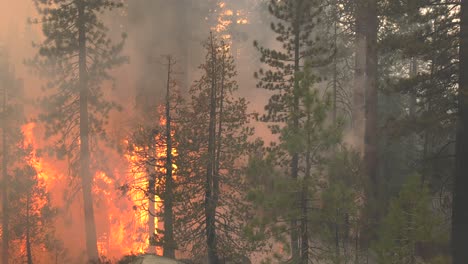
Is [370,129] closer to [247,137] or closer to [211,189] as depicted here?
[247,137]

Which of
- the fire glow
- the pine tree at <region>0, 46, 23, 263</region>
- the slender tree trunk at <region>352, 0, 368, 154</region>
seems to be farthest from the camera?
the fire glow

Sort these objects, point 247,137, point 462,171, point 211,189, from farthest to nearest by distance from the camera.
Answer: point 247,137, point 211,189, point 462,171

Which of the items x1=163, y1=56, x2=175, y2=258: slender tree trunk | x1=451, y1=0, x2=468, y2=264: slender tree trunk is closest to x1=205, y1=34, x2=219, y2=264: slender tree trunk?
x1=163, y1=56, x2=175, y2=258: slender tree trunk

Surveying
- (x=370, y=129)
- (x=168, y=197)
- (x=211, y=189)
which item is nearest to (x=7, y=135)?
(x=168, y=197)

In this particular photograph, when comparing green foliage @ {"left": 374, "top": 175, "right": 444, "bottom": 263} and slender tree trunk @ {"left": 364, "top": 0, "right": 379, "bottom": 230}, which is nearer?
green foliage @ {"left": 374, "top": 175, "right": 444, "bottom": 263}

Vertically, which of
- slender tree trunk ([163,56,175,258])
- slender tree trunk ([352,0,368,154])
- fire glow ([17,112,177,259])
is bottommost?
fire glow ([17,112,177,259])

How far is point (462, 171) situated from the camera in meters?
9.31

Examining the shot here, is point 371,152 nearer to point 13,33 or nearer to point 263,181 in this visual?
point 263,181

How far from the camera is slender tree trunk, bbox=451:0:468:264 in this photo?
9242 millimetres

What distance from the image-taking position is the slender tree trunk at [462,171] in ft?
30.3

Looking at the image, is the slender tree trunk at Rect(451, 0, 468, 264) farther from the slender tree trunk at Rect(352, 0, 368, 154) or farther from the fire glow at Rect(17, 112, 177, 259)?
the fire glow at Rect(17, 112, 177, 259)

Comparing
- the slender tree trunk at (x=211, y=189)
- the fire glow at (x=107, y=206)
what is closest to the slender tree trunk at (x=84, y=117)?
the slender tree trunk at (x=211, y=189)

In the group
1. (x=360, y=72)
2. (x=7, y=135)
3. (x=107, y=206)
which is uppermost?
(x=360, y=72)

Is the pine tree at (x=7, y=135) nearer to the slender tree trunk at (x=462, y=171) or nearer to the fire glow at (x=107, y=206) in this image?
the fire glow at (x=107, y=206)
